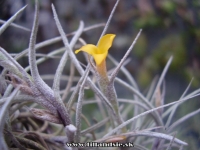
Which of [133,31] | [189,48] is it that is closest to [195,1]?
[189,48]

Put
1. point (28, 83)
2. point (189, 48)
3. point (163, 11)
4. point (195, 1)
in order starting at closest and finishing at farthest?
point (28, 83) → point (195, 1) → point (189, 48) → point (163, 11)

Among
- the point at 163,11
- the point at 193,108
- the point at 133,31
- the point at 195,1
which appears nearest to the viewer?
the point at 193,108

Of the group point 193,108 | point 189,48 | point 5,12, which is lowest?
point 193,108

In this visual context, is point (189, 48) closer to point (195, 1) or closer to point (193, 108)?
point (195, 1)

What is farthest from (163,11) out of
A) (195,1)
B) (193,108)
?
(193,108)

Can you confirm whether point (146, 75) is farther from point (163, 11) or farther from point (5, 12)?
point (5, 12)

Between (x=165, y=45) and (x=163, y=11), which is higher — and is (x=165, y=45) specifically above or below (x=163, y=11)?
below

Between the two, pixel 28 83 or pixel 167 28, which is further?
pixel 167 28
